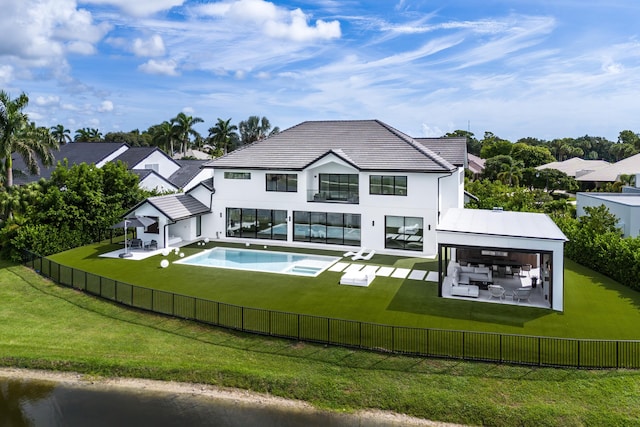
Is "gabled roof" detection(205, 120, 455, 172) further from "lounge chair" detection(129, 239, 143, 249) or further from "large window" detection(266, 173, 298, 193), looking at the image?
"lounge chair" detection(129, 239, 143, 249)

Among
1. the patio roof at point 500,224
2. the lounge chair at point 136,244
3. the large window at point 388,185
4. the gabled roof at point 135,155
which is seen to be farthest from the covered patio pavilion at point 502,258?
the gabled roof at point 135,155

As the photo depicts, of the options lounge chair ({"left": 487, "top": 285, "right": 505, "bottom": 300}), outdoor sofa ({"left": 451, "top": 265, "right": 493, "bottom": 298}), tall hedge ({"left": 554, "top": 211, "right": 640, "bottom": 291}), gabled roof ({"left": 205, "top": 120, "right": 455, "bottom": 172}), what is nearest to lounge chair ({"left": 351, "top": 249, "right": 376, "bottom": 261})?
gabled roof ({"left": 205, "top": 120, "right": 455, "bottom": 172})

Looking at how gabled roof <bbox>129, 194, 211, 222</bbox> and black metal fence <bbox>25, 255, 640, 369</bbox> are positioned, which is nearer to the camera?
black metal fence <bbox>25, 255, 640, 369</bbox>

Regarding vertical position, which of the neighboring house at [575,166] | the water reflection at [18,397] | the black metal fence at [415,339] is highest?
the neighboring house at [575,166]

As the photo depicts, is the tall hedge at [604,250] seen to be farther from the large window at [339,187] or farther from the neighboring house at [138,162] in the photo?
the neighboring house at [138,162]

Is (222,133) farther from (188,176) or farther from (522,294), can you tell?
(522,294)
